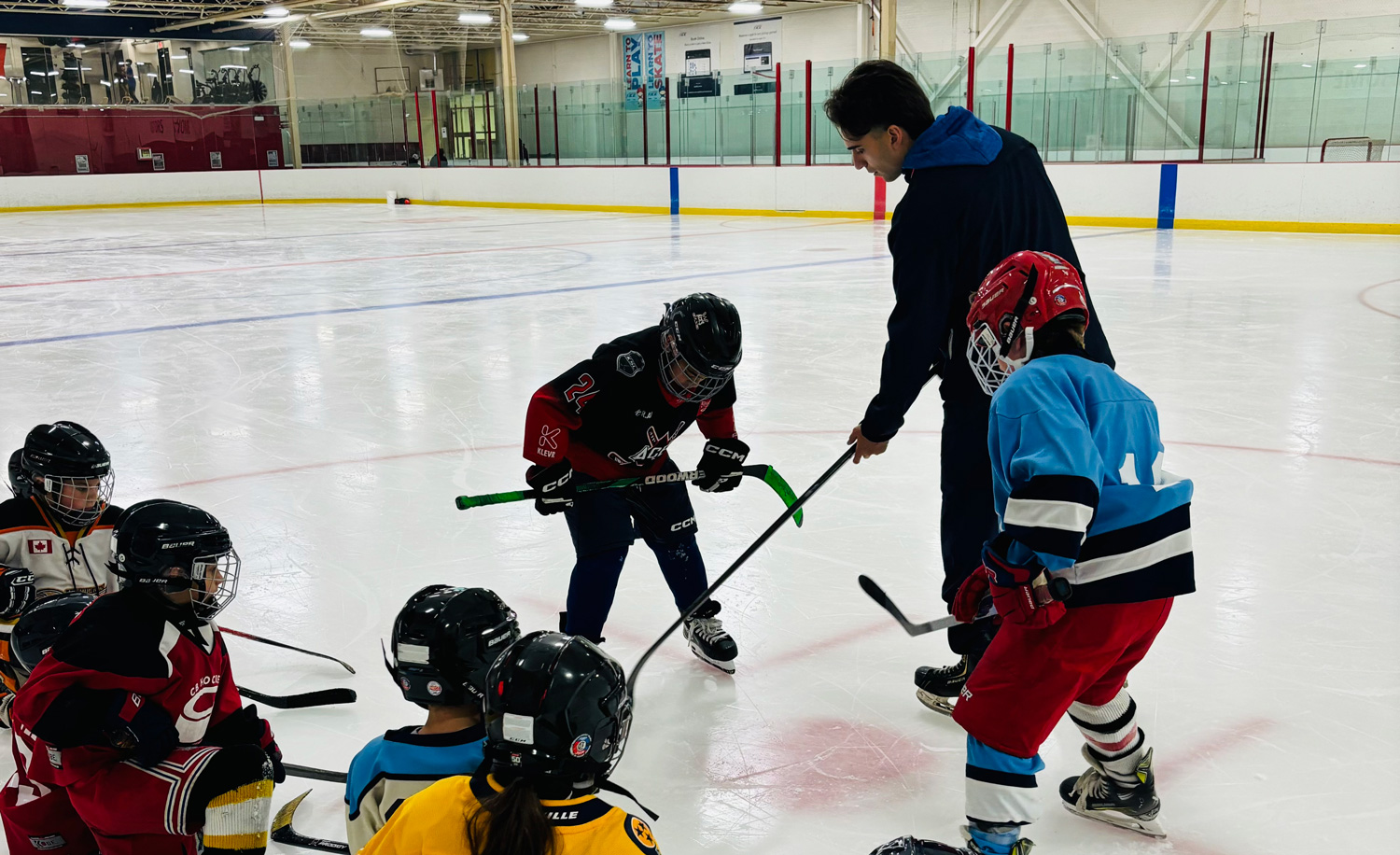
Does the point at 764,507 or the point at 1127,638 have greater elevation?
the point at 1127,638

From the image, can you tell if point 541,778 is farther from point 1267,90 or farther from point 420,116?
point 420,116

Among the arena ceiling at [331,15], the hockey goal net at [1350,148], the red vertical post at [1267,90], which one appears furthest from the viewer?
the arena ceiling at [331,15]

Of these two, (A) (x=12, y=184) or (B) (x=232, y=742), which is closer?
(B) (x=232, y=742)

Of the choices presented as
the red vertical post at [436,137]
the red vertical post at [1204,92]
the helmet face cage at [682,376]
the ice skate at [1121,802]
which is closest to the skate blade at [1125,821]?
the ice skate at [1121,802]

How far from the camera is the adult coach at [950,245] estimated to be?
219cm

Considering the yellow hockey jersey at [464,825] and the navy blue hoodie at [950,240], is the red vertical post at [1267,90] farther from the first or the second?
the yellow hockey jersey at [464,825]

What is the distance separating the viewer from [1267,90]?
1380 centimetres

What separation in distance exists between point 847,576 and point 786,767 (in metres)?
1.05

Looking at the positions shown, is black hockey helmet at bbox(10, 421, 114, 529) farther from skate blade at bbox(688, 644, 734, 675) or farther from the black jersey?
skate blade at bbox(688, 644, 734, 675)

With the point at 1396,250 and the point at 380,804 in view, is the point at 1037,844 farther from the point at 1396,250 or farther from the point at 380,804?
the point at 1396,250

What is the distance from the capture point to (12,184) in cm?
2097

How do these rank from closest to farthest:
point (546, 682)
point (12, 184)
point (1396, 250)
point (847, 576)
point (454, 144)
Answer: point (546, 682), point (847, 576), point (1396, 250), point (12, 184), point (454, 144)

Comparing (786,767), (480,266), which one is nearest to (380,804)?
(786,767)

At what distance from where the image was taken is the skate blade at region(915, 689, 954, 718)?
2.42 meters
